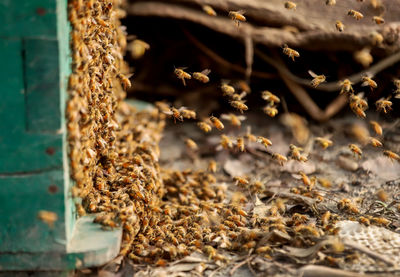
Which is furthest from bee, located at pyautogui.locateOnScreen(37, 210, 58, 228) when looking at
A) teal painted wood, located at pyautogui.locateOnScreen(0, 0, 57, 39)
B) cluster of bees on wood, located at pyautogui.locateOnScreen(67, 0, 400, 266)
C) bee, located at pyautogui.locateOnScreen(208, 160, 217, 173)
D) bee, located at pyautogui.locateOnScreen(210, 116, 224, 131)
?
bee, located at pyautogui.locateOnScreen(208, 160, 217, 173)

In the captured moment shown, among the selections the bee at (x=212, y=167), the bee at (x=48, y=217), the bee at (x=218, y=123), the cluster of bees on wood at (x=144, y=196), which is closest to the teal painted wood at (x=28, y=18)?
the cluster of bees on wood at (x=144, y=196)

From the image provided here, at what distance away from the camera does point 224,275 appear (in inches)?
114

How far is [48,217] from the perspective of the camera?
2488mm

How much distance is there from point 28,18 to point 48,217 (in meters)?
0.98

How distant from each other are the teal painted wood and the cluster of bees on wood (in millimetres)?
211

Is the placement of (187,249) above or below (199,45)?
below

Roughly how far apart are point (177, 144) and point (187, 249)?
2.32 meters

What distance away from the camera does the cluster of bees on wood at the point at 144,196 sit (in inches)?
108

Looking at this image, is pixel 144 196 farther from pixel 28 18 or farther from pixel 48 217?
pixel 28 18

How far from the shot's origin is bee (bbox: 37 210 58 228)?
2488 millimetres

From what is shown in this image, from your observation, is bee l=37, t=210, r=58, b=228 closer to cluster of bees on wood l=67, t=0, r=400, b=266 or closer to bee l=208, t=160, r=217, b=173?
cluster of bees on wood l=67, t=0, r=400, b=266

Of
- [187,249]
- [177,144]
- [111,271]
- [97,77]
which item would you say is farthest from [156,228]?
[177,144]

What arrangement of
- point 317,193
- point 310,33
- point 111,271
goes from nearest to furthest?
1. point 111,271
2. point 317,193
3. point 310,33

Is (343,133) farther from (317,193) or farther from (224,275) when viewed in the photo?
(224,275)
